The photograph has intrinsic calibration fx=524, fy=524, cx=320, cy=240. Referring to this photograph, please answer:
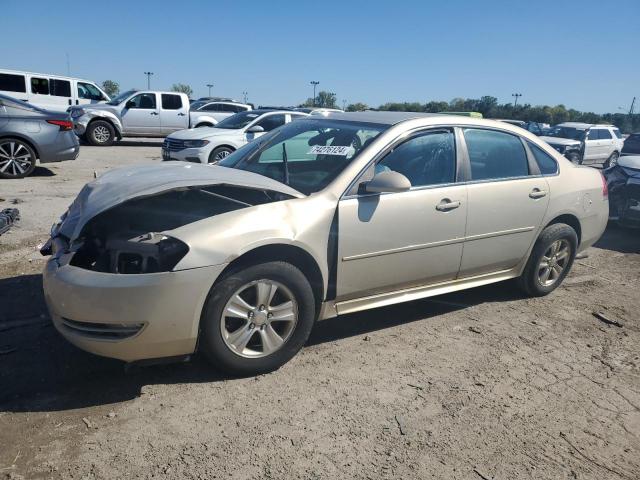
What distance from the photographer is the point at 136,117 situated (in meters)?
18.0

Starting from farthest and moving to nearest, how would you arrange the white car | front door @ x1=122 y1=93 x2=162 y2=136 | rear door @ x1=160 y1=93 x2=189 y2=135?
rear door @ x1=160 y1=93 x2=189 y2=135
front door @ x1=122 y1=93 x2=162 y2=136
the white car

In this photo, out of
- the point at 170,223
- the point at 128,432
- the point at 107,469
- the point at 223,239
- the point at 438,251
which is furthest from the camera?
the point at 438,251

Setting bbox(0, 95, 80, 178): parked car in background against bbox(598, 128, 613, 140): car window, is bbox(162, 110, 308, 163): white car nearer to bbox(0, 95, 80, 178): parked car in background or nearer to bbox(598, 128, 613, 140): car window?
bbox(0, 95, 80, 178): parked car in background

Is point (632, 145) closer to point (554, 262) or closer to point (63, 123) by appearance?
point (554, 262)

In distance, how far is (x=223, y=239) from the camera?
9.89 feet

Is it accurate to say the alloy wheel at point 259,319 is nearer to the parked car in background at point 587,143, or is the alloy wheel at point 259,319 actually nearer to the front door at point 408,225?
the front door at point 408,225

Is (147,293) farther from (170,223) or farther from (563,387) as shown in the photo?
(563,387)

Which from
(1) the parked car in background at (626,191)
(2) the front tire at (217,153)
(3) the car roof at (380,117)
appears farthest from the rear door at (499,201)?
(2) the front tire at (217,153)

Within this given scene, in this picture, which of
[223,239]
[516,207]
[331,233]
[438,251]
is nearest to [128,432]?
[223,239]

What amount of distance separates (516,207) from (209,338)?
282 centimetres

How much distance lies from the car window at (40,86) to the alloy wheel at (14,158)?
9.69 meters

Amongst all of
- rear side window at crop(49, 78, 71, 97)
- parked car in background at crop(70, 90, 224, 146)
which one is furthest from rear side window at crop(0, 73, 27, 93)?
parked car in background at crop(70, 90, 224, 146)

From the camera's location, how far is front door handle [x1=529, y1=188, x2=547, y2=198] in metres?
4.56

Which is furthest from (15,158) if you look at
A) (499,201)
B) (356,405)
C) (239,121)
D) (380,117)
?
(356,405)
